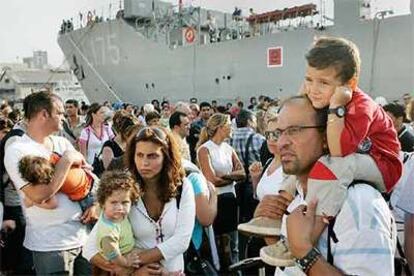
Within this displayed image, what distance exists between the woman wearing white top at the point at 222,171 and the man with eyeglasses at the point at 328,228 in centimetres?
303

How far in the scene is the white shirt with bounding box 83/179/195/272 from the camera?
111 inches

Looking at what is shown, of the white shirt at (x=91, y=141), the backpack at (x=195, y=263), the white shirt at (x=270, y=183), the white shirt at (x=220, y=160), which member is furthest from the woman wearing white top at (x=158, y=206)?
the white shirt at (x=91, y=141)

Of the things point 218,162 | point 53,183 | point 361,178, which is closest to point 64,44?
point 218,162

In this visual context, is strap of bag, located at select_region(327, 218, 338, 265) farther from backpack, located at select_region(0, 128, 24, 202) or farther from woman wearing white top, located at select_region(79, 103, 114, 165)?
woman wearing white top, located at select_region(79, 103, 114, 165)

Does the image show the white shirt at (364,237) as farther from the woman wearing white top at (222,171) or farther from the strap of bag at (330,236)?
the woman wearing white top at (222,171)

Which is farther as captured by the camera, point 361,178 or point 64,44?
point 64,44

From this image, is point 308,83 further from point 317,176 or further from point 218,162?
point 218,162

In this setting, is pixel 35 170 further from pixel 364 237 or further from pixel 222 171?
pixel 222 171

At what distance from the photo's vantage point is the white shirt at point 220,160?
17.3ft

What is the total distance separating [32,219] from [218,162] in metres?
2.42

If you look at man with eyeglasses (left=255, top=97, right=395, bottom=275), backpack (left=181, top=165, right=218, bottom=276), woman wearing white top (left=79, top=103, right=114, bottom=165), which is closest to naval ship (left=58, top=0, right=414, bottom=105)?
woman wearing white top (left=79, top=103, right=114, bottom=165)

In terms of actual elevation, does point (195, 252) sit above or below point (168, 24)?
below

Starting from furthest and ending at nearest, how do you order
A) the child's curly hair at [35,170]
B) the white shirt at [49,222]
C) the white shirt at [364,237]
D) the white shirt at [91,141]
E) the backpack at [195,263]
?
the white shirt at [91,141] < the white shirt at [49,222] < the backpack at [195,263] < the child's curly hair at [35,170] < the white shirt at [364,237]

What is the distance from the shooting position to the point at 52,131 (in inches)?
135
